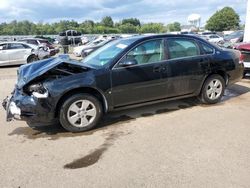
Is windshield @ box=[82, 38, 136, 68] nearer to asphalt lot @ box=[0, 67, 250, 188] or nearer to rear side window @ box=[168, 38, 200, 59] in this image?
rear side window @ box=[168, 38, 200, 59]

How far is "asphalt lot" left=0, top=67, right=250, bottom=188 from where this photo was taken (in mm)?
3232

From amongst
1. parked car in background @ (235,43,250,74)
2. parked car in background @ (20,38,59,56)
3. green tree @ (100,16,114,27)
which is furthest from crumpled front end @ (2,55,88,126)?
green tree @ (100,16,114,27)

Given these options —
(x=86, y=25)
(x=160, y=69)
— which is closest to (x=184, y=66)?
(x=160, y=69)

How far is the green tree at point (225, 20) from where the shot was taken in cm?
9225

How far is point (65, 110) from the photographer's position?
4.54m

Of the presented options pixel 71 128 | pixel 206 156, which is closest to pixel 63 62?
pixel 71 128

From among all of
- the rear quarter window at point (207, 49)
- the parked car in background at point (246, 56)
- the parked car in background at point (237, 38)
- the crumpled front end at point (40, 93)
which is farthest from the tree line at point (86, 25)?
the crumpled front end at point (40, 93)

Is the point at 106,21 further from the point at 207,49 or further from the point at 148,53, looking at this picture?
the point at 148,53

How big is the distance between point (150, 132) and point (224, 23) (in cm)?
9697

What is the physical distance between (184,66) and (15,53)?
11.9 meters

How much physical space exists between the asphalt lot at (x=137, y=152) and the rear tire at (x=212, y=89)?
15.9 inches

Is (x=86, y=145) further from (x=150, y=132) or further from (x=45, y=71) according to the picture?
(x=45, y=71)

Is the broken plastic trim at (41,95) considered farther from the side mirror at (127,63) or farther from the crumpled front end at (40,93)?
the side mirror at (127,63)

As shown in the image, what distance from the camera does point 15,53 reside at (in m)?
15.0
